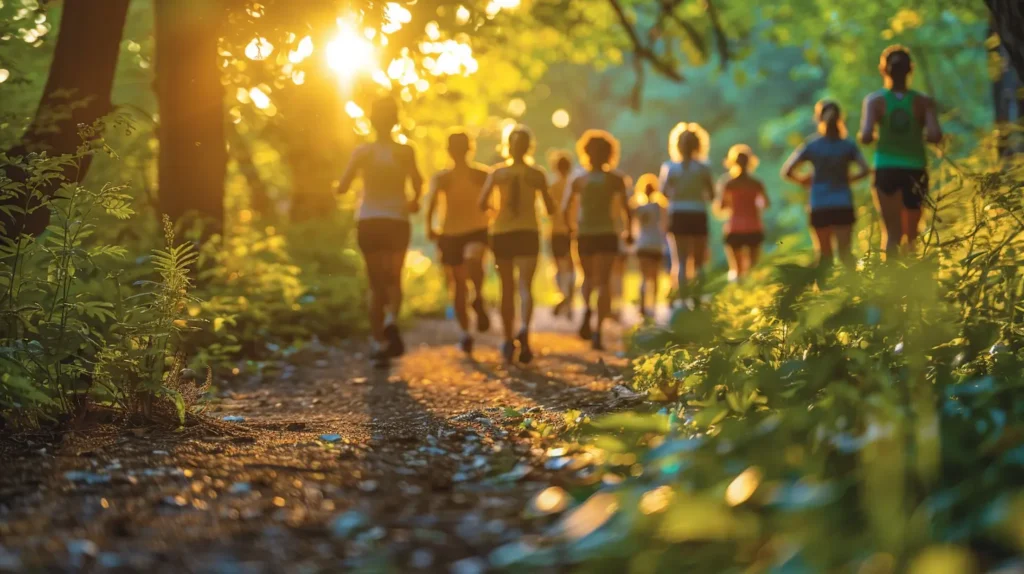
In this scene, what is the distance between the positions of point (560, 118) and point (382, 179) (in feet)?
118

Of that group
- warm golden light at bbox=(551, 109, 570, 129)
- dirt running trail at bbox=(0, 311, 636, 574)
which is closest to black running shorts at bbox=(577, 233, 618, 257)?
dirt running trail at bbox=(0, 311, 636, 574)

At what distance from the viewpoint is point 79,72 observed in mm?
6457

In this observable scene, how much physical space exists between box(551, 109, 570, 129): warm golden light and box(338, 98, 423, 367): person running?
35.2 m

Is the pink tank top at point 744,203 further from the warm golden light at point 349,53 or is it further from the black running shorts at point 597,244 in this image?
the warm golden light at point 349,53

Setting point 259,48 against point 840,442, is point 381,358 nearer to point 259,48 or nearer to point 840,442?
point 259,48

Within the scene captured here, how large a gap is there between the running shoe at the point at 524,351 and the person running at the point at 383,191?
119cm

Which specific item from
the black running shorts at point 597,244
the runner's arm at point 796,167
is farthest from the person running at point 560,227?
the runner's arm at point 796,167

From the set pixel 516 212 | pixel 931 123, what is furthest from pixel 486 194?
pixel 931 123

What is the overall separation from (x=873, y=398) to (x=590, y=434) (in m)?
1.39

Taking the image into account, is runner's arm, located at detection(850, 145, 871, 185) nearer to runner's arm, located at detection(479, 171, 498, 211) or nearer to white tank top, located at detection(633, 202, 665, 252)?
runner's arm, located at detection(479, 171, 498, 211)

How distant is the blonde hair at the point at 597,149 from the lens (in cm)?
1037

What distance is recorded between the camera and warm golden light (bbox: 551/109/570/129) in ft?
145

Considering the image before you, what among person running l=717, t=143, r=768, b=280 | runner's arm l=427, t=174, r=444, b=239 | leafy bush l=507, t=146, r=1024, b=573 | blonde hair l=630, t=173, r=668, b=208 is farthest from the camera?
blonde hair l=630, t=173, r=668, b=208

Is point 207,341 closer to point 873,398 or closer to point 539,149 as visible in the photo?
point 873,398
